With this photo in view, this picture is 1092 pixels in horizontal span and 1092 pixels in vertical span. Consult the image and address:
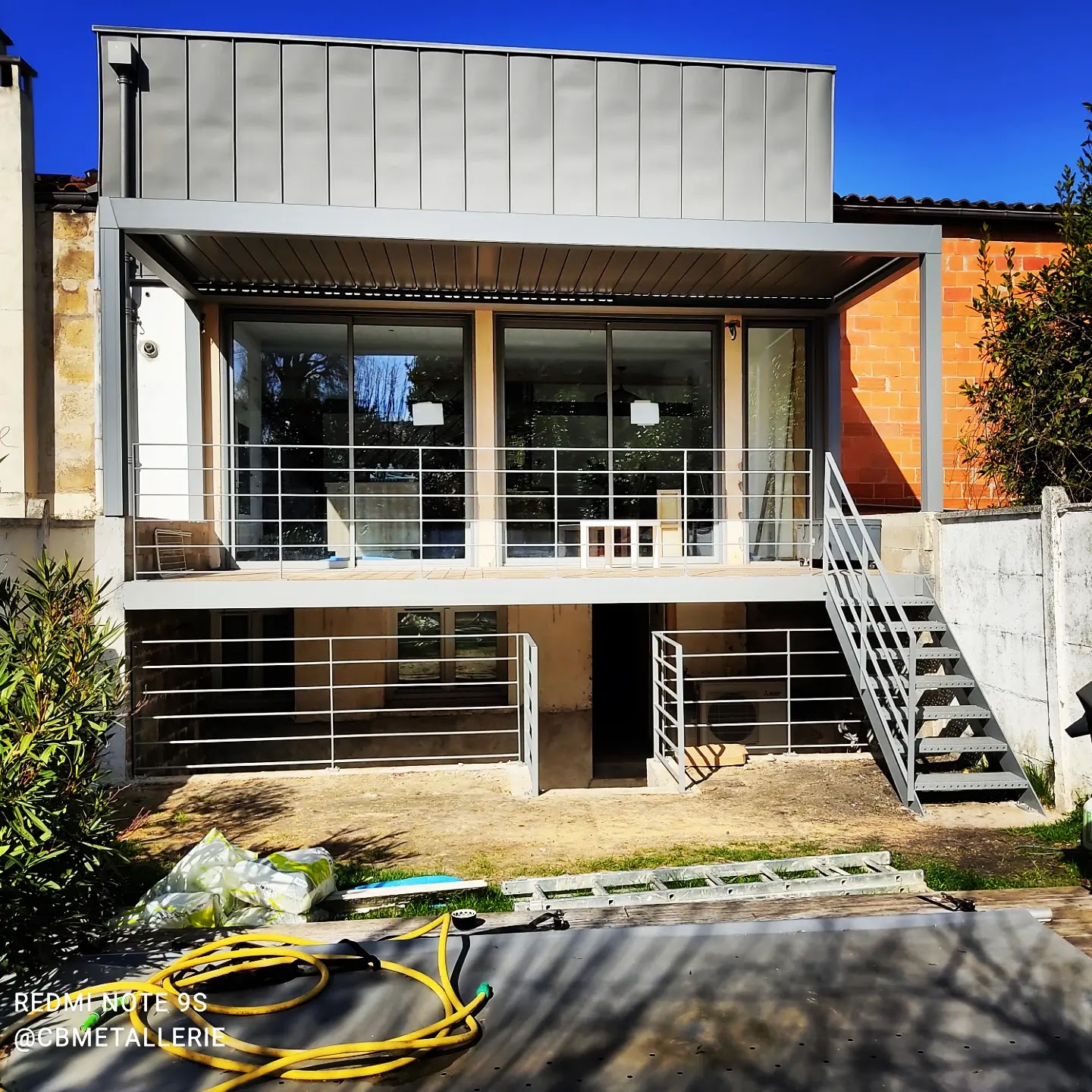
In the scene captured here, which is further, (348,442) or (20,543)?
(348,442)

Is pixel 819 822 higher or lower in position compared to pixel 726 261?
lower

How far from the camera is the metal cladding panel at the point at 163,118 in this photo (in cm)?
673

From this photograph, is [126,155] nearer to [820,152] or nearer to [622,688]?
[820,152]

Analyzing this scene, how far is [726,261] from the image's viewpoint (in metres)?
7.54

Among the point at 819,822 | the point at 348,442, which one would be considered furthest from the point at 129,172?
the point at 819,822

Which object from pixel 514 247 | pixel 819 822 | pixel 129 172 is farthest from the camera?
pixel 514 247

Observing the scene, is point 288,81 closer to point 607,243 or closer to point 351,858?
point 607,243

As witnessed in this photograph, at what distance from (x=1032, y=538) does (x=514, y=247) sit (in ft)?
15.2

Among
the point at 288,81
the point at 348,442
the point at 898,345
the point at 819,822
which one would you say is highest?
the point at 288,81

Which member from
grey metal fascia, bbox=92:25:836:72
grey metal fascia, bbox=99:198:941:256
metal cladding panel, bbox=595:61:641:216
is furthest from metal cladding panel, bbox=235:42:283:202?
metal cladding panel, bbox=595:61:641:216

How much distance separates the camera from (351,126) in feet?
22.6

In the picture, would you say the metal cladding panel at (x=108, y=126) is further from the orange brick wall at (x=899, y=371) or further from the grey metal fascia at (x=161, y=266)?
the orange brick wall at (x=899, y=371)

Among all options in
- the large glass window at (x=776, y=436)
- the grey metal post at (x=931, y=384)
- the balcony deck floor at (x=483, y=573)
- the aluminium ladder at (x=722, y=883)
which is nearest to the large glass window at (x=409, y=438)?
the balcony deck floor at (x=483, y=573)

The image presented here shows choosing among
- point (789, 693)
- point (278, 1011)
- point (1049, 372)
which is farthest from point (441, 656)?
point (278, 1011)
